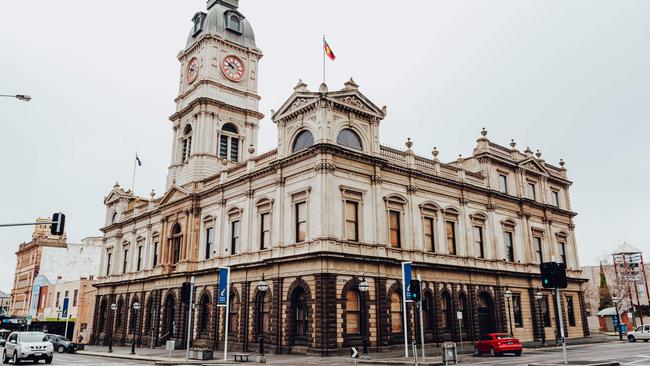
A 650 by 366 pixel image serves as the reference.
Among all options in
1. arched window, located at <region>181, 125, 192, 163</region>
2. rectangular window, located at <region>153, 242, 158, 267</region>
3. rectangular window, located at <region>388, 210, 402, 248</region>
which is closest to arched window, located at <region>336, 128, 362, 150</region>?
rectangular window, located at <region>388, 210, 402, 248</region>

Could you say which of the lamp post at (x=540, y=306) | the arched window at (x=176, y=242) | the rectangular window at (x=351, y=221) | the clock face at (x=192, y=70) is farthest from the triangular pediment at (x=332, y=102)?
the clock face at (x=192, y=70)

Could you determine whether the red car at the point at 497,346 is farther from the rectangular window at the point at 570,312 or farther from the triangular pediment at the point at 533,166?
the triangular pediment at the point at 533,166

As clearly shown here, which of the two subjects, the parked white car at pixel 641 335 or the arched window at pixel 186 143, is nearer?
the parked white car at pixel 641 335

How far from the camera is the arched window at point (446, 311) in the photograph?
3780 centimetres

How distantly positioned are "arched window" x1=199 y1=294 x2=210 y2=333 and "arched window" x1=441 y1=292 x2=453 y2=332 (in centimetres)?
1784

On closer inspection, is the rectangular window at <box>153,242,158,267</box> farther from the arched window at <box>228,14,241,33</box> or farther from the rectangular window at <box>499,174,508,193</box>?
the rectangular window at <box>499,174,508,193</box>

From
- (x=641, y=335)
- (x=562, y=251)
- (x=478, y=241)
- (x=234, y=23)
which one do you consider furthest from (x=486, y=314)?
(x=234, y=23)

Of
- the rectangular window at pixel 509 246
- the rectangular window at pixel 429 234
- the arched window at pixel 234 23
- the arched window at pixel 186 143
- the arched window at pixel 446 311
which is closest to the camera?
the arched window at pixel 446 311

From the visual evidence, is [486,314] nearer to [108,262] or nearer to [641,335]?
[641,335]

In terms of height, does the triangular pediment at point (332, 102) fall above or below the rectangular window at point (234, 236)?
above

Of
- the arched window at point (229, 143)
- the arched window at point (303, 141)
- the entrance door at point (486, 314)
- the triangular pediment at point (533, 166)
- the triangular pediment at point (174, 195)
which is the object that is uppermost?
the arched window at point (229, 143)

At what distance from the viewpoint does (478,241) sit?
42.3m

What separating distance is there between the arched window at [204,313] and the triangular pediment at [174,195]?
9303mm

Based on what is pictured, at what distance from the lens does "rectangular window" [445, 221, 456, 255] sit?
3994 cm
